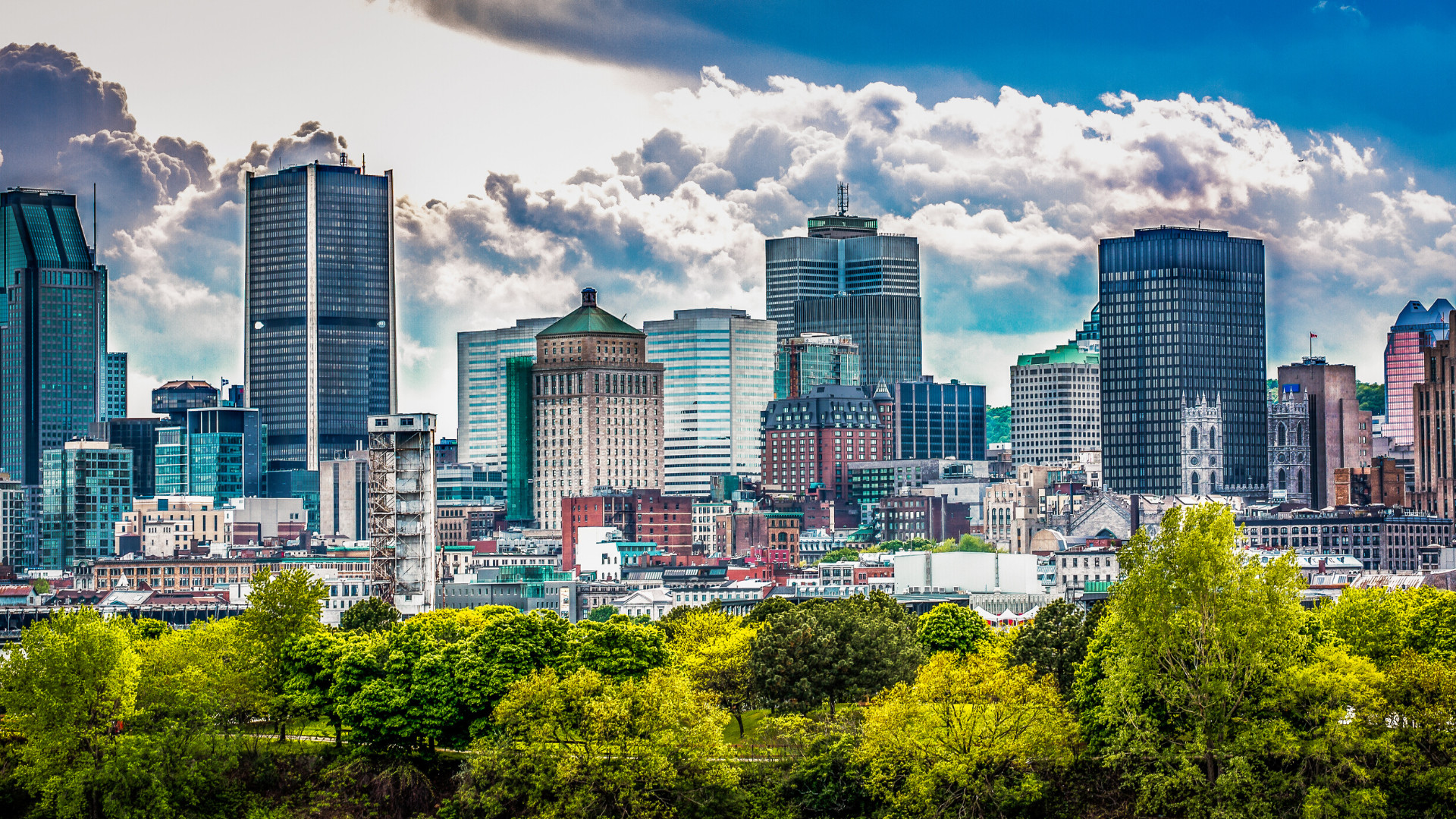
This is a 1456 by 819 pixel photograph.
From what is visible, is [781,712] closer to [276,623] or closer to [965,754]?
[965,754]

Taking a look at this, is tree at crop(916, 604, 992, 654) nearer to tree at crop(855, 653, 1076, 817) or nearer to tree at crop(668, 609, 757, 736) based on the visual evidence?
tree at crop(668, 609, 757, 736)

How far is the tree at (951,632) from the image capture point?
490 ft

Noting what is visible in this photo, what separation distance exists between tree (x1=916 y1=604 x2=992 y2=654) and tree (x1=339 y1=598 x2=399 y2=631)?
123 feet

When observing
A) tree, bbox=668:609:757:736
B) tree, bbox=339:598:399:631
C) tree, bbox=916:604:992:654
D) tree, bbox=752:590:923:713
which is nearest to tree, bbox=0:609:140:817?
tree, bbox=339:598:399:631

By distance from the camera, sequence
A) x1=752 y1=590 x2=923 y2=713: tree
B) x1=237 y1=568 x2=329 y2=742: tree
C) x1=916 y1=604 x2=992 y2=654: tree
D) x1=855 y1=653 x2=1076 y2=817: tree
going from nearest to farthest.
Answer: x1=855 y1=653 x2=1076 y2=817: tree, x1=752 y1=590 x2=923 y2=713: tree, x1=237 y1=568 x2=329 y2=742: tree, x1=916 y1=604 x2=992 y2=654: tree

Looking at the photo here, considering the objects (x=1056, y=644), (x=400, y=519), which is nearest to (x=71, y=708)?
(x=1056, y=644)

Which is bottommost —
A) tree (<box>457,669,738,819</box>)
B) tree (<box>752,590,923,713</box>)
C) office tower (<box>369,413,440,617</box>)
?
tree (<box>457,669,738,819</box>)

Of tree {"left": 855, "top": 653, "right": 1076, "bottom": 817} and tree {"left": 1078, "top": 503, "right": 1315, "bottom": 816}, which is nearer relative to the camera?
tree {"left": 1078, "top": 503, "right": 1315, "bottom": 816}

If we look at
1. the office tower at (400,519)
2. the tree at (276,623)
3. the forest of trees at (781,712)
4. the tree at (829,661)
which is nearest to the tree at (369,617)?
the tree at (276,623)

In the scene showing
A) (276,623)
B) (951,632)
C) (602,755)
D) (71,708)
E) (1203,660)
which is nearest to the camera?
(1203,660)

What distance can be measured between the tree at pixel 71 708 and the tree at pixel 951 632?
2071 inches

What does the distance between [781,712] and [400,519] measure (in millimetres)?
55112

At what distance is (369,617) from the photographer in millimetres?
159000

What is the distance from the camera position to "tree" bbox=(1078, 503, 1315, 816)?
333 feet
